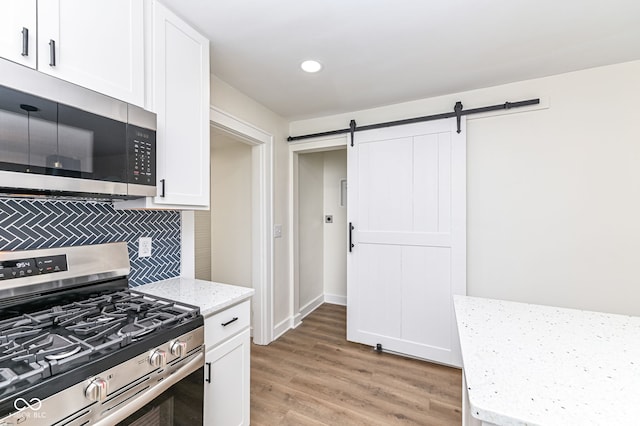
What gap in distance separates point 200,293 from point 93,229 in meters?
0.63

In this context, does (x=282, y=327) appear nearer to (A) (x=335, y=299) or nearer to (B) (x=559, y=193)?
(A) (x=335, y=299)

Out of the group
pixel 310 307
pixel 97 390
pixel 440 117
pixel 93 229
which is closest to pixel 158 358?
pixel 97 390

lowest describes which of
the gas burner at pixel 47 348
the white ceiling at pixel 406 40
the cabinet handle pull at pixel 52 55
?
the gas burner at pixel 47 348

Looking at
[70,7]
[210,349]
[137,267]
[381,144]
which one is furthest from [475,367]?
[381,144]

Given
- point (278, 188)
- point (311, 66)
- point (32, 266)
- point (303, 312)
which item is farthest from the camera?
point (303, 312)

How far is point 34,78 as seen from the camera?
0.95 meters

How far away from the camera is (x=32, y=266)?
117cm

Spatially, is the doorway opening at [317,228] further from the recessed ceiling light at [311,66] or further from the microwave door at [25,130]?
the microwave door at [25,130]

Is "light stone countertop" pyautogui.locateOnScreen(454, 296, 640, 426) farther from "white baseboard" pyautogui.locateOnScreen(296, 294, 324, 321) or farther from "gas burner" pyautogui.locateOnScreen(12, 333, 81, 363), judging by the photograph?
"white baseboard" pyautogui.locateOnScreen(296, 294, 324, 321)

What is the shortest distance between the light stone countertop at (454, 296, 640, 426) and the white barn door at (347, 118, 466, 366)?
128 cm

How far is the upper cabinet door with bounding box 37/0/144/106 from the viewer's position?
1.01 meters

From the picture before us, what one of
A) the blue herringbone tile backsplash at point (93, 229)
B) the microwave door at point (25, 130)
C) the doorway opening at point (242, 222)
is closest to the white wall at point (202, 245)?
the doorway opening at point (242, 222)

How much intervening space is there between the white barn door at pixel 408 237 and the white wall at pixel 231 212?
1.13 m

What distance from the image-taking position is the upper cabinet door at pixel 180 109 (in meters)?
1.39
